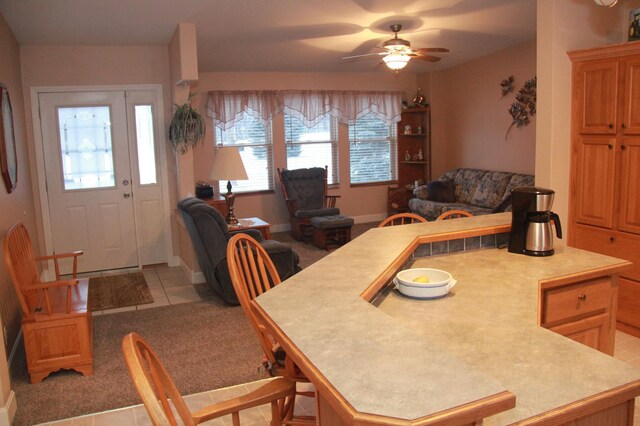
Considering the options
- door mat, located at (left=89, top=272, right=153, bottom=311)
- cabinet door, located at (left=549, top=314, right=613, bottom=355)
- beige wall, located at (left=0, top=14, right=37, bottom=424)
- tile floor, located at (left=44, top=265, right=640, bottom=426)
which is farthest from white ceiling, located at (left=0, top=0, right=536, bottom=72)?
cabinet door, located at (left=549, top=314, right=613, bottom=355)

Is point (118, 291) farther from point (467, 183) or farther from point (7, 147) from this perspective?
point (467, 183)

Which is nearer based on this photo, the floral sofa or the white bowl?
the white bowl

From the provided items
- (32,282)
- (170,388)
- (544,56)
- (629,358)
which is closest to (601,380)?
(170,388)

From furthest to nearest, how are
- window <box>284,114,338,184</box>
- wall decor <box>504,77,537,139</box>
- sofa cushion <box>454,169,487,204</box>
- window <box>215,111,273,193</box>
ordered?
window <box>284,114,338,184</box>, window <box>215,111,273,193</box>, sofa cushion <box>454,169,487,204</box>, wall decor <box>504,77,537,139</box>

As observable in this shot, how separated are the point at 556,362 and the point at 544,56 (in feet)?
9.93

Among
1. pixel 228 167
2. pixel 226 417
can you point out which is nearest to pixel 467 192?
pixel 228 167

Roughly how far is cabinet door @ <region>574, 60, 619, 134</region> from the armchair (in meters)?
4.10

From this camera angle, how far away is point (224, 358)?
391 centimetres

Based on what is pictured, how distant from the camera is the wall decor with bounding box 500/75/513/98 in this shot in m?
7.26

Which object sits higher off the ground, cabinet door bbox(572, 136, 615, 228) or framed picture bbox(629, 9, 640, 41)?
framed picture bbox(629, 9, 640, 41)

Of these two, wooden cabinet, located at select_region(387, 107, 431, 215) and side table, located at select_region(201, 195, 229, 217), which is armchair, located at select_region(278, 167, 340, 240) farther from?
side table, located at select_region(201, 195, 229, 217)

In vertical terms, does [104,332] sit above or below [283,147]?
below

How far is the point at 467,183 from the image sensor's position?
7.88 metres

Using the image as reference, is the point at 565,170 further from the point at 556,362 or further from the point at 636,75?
the point at 556,362
